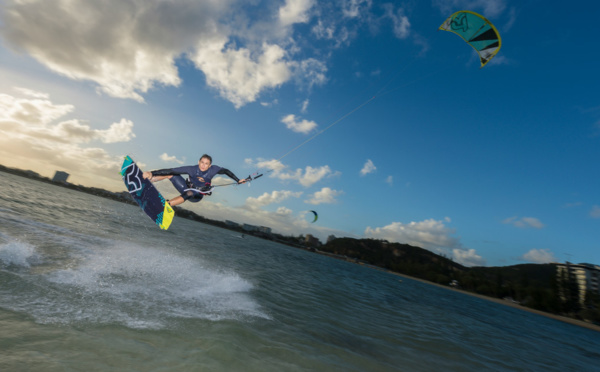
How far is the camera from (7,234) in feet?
29.9

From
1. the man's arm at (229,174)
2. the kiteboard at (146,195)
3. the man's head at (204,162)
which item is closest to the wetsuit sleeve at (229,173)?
the man's arm at (229,174)

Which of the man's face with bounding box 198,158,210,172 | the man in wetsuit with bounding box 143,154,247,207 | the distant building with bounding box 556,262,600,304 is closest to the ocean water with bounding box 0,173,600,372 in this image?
the man in wetsuit with bounding box 143,154,247,207

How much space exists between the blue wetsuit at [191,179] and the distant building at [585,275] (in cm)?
11311

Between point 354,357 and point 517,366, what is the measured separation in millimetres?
7698

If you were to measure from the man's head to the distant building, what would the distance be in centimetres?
11323

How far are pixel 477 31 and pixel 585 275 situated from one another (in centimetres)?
12724

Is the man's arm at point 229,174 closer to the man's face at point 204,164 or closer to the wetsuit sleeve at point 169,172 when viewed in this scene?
the man's face at point 204,164

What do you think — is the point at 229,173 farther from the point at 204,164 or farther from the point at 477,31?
the point at 477,31

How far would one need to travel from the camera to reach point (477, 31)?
10922 mm

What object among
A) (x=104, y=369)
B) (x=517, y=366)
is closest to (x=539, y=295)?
(x=517, y=366)

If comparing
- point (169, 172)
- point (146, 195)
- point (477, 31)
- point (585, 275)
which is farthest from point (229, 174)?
point (585, 275)

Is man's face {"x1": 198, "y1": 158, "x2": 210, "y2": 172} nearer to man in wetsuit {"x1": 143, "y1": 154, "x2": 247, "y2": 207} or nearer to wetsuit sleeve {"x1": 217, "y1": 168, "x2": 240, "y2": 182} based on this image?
man in wetsuit {"x1": 143, "y1": 154, "x2": 247, "y2": 207}

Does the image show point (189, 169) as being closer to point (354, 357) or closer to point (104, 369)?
point (104, 369)

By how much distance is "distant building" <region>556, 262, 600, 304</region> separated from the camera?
85.3 metres
